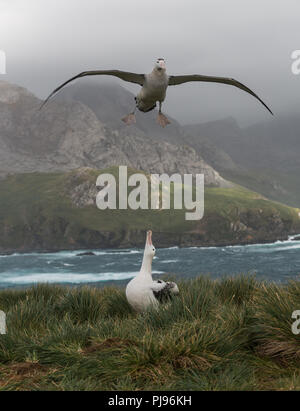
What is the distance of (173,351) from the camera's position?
7301mm

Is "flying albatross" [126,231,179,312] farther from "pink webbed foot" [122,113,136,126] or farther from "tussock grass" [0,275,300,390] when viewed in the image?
"pink webbed foot" [122,113,136,126]

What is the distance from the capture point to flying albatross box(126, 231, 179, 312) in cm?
990

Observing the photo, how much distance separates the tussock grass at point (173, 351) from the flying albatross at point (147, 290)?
564mm

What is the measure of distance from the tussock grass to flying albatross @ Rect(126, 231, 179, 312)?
0.56 metres

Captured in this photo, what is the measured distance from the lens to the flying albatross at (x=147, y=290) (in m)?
9.90

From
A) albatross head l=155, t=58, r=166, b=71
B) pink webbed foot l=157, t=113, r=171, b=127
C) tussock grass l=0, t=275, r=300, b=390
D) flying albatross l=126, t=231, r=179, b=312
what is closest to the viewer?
albatross head l=155, t=58, r=166, b=71

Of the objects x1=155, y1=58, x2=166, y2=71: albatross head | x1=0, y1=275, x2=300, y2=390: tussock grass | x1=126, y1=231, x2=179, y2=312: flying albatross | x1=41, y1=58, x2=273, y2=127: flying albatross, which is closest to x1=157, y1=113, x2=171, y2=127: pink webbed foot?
x1=41, y1=58, x2=273, y2=127: flying albatross

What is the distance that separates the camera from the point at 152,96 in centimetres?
615

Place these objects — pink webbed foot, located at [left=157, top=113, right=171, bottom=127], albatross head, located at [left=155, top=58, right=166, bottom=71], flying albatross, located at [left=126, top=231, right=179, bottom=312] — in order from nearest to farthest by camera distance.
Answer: albatross head, located at [left=155, top=58, right=166, bottom=71]
pink webbed foot, located at [left=157, top=113, right=171, bottom=127]
flying albatross, located at [left=126, top=231, right=179, bottom=312]

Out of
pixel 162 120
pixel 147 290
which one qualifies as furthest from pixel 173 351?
pixel 162 120

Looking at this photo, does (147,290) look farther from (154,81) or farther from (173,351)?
(154,81)
